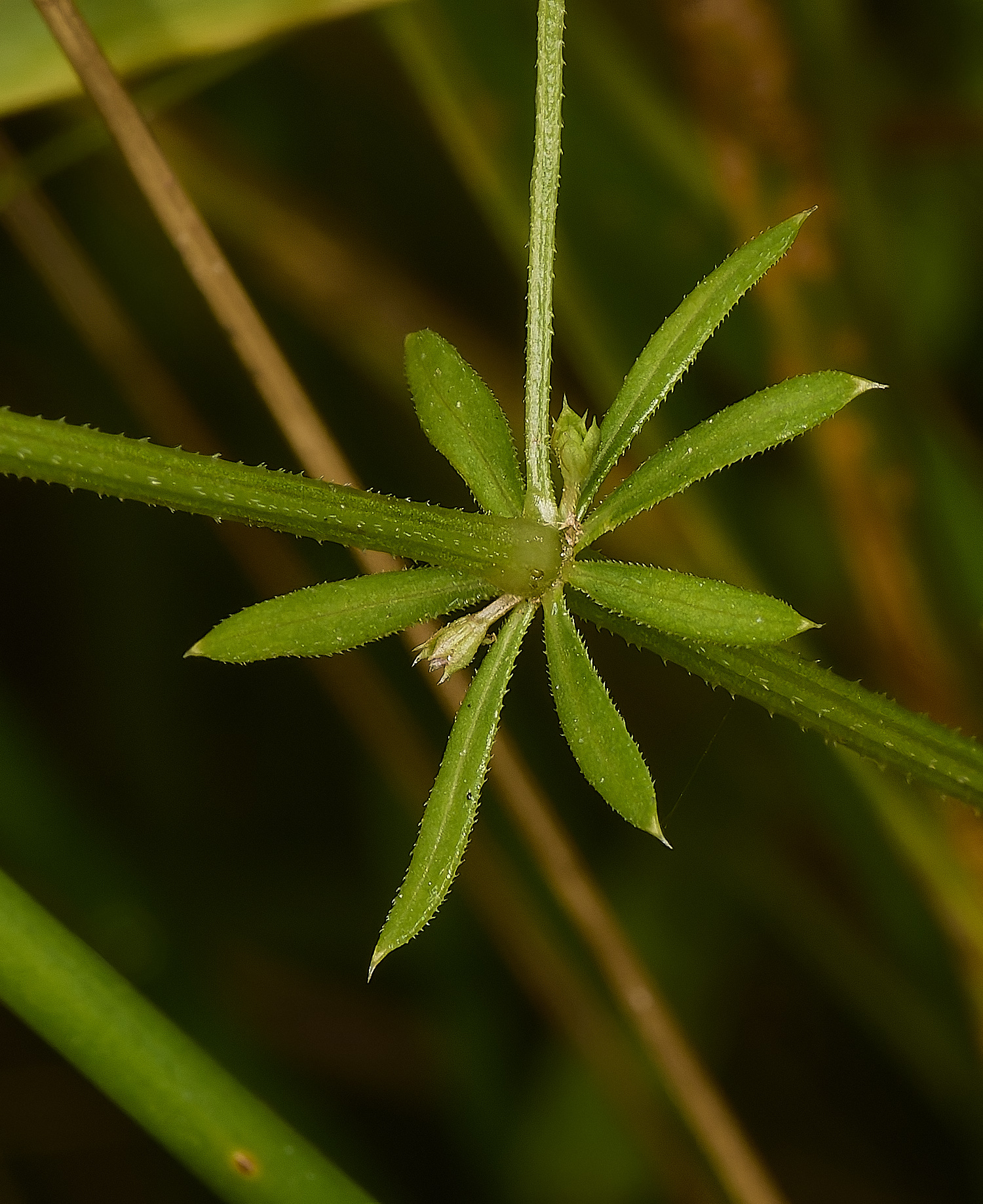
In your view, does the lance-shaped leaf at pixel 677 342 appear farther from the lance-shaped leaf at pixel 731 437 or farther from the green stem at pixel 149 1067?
the green stem at pixel 149 1067

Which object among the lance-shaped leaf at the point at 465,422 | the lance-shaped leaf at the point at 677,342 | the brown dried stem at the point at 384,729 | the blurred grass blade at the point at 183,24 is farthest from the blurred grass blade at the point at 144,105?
the lance-shaped leaf at the point at 677,342

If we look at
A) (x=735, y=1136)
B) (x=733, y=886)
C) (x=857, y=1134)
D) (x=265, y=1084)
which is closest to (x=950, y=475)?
(x=733, y=886)

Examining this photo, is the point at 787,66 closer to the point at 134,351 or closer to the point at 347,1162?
the point at 134,351

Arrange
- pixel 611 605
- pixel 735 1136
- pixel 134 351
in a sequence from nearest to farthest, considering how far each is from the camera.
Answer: pixel 611 605 < pixel 735 1136 < pixel 134 351

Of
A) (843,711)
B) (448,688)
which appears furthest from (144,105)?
(843,711)

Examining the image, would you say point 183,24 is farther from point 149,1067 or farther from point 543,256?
point 149,1067

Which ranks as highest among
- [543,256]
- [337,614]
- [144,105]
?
[144,105]
